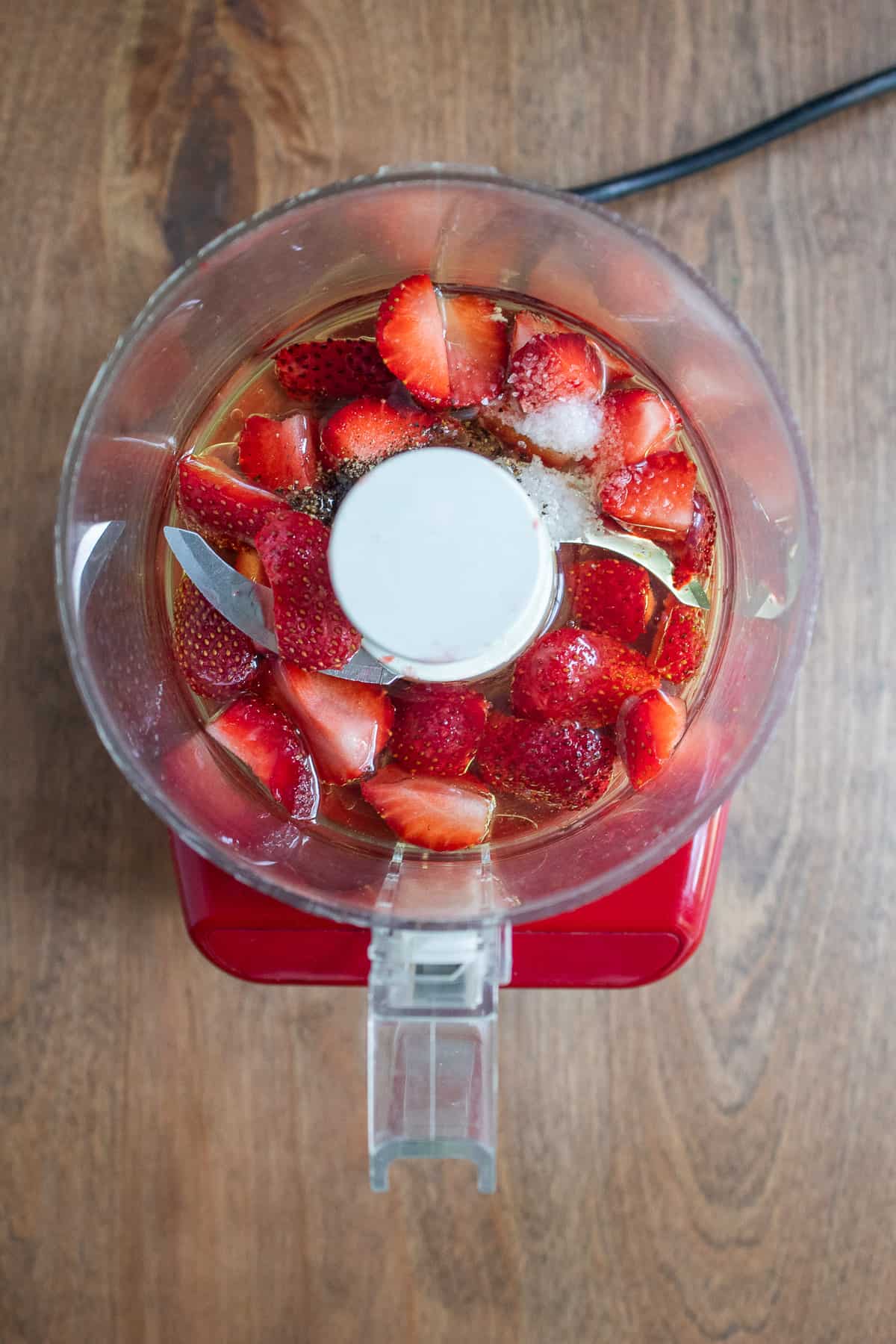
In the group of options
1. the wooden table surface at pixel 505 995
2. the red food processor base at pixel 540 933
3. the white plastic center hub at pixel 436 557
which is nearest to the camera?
the white plastic center hub at pixel 436 557

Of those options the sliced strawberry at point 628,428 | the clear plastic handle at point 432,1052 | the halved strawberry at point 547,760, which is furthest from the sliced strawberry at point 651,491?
the clear plastic handle at point 432,1052

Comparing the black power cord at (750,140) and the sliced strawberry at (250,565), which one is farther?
the black power cord at (750,140)

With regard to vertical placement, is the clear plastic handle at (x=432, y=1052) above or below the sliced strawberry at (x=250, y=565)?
below

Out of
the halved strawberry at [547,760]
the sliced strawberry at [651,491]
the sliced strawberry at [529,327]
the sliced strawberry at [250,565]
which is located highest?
the sliced strawberry at [529,327]

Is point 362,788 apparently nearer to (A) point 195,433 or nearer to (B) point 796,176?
(A) point 195,433

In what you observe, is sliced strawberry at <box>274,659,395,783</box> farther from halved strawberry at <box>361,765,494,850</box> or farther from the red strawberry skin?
the red strawberry skin

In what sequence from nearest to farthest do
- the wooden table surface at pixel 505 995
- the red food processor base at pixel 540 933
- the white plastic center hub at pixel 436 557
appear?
the white plastic center hub at pixel 436 557, the red food processor base at pixel 540 933, the wooden table surface at pixel 505 995

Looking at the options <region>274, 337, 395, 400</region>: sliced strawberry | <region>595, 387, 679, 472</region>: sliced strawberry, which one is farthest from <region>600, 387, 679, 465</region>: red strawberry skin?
<region>274, 337, 395, 400</region>: sliced strawberry

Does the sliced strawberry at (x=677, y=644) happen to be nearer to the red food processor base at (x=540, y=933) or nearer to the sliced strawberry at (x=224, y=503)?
the red food processor base at (x=540, y=933)
